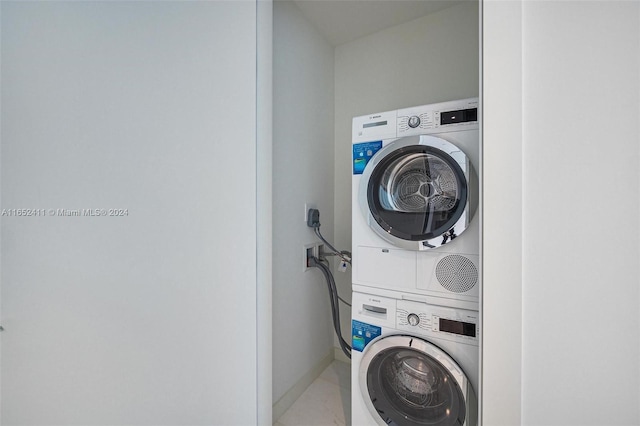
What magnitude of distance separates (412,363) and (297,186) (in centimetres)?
117

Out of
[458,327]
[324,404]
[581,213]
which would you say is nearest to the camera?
[581,213]

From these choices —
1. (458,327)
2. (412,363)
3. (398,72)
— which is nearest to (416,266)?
(458,327)

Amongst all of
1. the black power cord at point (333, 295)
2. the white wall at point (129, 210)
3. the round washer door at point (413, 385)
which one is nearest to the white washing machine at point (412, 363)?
the round washer door at point (413, 385)

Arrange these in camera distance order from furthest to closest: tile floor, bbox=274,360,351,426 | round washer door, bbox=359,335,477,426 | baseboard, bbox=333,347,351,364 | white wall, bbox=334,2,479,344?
baseboard, bbox=333,347,351,364, white wall, bbox=334,2,479,344, tile floor, bbox=274,360,351,426, round washer door, bbox=359,335,477,426

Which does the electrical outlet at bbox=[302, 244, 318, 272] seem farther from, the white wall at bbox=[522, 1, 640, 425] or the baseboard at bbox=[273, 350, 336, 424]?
the white wall at bbox=[522, 1, 640, 425]

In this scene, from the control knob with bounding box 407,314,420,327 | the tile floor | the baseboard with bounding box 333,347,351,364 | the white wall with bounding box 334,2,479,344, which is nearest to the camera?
the control knob with bounding box 407,314,420,327

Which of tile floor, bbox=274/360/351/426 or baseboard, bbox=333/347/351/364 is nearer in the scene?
tile floor, bbox=274/360/351/426

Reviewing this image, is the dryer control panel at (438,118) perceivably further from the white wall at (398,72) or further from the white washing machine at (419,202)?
the white wall at (398,72)

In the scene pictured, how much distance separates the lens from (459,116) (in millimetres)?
1130

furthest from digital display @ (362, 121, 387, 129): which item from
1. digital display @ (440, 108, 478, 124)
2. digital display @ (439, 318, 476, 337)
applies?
digital display @ (439, 318, 476, 337)

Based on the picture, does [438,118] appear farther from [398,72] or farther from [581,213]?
[398,72]

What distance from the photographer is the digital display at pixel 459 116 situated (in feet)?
3.61

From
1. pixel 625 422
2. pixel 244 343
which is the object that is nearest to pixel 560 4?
pixel 625 422

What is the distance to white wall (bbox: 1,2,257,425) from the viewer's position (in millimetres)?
644
